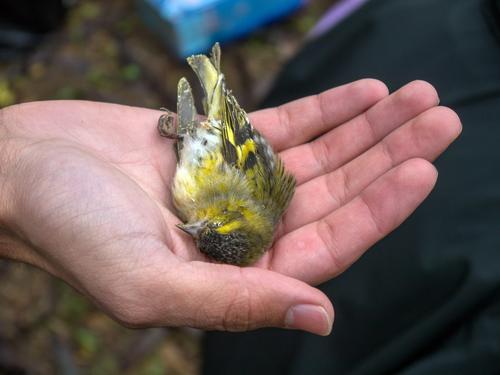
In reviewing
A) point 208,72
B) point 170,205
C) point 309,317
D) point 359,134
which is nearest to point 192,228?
point 170,205

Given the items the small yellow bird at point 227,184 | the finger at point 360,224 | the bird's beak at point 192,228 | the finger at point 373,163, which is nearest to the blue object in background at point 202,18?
the small yellow bird at point 227,184

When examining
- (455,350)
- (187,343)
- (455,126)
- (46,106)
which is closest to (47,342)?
(187,343)

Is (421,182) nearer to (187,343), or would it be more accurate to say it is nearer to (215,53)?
(215,53)

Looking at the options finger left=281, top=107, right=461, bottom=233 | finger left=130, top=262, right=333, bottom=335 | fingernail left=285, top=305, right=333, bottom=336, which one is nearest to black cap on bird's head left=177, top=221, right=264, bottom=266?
finger left=281, top=107, right=461, bottom=233

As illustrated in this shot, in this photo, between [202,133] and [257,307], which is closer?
[257,307]

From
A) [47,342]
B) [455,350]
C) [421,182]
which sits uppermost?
[421,182]

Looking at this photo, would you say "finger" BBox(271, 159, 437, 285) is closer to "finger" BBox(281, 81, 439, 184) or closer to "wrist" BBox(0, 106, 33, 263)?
"finger" BBox(281, 81, 439, 184)

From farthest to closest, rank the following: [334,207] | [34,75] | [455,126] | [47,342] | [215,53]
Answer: [34,75], [47,342], [215,53], [334,207], [455,126]
